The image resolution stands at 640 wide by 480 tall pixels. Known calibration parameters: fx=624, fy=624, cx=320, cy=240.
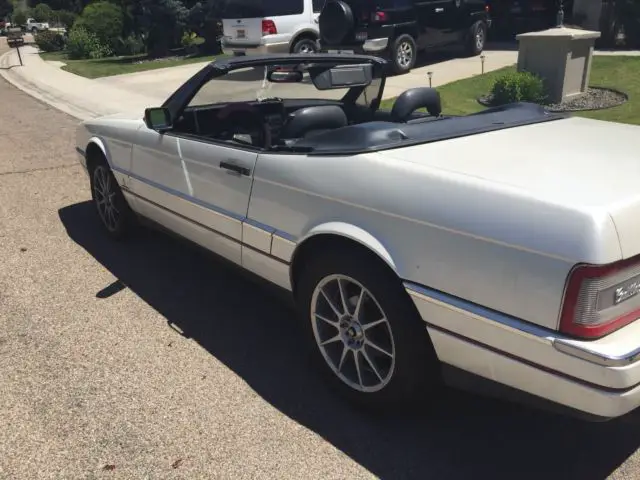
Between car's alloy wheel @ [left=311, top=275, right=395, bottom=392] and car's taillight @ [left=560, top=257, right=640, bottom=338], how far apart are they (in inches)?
31.3

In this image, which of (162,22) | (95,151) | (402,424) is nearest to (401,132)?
(402,424)

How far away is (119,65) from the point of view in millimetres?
19922

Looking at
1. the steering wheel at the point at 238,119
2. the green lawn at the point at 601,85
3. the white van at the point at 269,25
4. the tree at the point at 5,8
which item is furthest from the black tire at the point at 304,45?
the tree at the point at 5,8

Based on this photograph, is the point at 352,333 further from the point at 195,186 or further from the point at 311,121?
the point at 195,186

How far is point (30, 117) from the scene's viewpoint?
1191 cm

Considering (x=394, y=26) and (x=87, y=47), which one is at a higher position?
(x=394, y=26)

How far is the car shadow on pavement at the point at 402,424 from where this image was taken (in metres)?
2.59

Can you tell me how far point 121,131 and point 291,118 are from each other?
1.66 metres

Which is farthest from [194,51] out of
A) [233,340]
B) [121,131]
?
[233,340]

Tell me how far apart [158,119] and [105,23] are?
22.9m

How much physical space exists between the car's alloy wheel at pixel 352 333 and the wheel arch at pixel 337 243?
150mm

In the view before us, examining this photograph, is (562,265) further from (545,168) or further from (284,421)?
(284,421)

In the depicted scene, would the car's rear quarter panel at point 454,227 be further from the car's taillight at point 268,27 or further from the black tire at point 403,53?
the car's taillight at point 268,27

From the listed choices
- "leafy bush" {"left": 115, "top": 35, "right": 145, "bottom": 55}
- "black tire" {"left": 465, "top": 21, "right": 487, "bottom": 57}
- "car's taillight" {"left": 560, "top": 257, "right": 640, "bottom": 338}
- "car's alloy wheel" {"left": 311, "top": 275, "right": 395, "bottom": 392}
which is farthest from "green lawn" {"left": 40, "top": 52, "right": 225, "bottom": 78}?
"car's taillight" {"left": 560, "top": 257, "right": 640, "bottom": 338}
